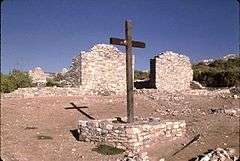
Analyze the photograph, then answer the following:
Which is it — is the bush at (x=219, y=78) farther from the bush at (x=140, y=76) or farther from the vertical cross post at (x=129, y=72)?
the vertical cross post at (x=129, y=72)

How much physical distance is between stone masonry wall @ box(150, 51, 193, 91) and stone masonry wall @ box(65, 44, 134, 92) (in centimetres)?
288

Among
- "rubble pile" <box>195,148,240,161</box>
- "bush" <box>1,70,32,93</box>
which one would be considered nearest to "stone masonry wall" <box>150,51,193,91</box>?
"bush" <box>1,70,32,93</box>

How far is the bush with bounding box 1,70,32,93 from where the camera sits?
26.0 metres

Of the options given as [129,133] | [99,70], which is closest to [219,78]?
[99,70]

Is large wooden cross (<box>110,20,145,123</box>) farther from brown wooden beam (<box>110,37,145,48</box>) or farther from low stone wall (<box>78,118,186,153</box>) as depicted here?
low stone wall (<box>78,118,186,153</box>)

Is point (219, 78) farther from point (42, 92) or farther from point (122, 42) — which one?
point (122, 42)

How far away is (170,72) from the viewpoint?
26.9 metres

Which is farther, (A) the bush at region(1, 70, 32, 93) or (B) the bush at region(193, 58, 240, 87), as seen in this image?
(B) the bush at region(193, 58, 240, 87)

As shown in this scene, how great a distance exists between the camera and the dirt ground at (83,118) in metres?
11.6

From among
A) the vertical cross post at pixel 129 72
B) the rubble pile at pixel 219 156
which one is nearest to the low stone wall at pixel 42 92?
the vertical cross post at pixel 129 72

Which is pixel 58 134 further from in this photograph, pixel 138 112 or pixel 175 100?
pixel 175 100

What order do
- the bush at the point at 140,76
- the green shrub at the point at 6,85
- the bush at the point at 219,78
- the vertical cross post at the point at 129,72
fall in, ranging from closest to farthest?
the vertical cross post at the point at 129,72, the green shrub at the point at 6,85, the bush at the point at 219,78, the bush at the point at 140,76

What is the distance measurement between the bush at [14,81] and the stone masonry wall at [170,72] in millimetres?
8967

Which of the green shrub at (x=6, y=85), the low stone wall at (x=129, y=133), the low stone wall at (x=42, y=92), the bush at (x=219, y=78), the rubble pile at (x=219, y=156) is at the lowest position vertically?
the rubble pile at (x=219, y=156)
